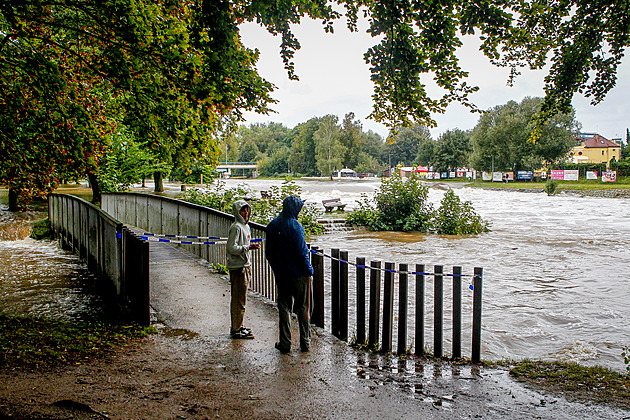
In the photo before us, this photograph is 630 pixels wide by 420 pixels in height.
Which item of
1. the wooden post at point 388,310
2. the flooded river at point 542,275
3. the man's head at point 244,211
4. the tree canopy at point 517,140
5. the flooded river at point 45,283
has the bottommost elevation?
the flooded river at point 542,275

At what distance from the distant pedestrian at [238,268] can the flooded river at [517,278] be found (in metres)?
3.10

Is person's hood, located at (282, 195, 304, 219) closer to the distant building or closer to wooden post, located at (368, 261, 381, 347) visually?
wooden post, located at (368, 261, 381, 347)

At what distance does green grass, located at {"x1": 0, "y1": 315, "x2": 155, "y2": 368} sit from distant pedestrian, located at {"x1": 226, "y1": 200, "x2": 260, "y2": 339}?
1183 millimetres

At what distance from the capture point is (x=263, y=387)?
485 centimetres

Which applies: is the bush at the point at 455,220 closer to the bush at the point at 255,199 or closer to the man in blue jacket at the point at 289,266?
the bush at the point at 255,199

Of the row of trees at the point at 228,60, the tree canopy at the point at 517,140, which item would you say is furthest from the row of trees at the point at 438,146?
the row of trees at the point at 228,60

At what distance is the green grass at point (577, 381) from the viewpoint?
16.7ft

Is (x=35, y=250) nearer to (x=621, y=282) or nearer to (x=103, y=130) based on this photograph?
(x=103, y=130)

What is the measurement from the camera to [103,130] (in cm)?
1155

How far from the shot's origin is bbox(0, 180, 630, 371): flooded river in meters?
8.39

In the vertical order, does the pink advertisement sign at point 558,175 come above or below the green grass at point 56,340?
above

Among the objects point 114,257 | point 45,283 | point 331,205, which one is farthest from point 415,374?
point 331,205

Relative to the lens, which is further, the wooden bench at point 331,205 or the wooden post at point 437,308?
the wooden bench at point 331,205

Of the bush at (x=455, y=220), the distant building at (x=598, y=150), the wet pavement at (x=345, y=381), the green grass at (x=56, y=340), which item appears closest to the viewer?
the wet pavement at (x=345, y=381)
